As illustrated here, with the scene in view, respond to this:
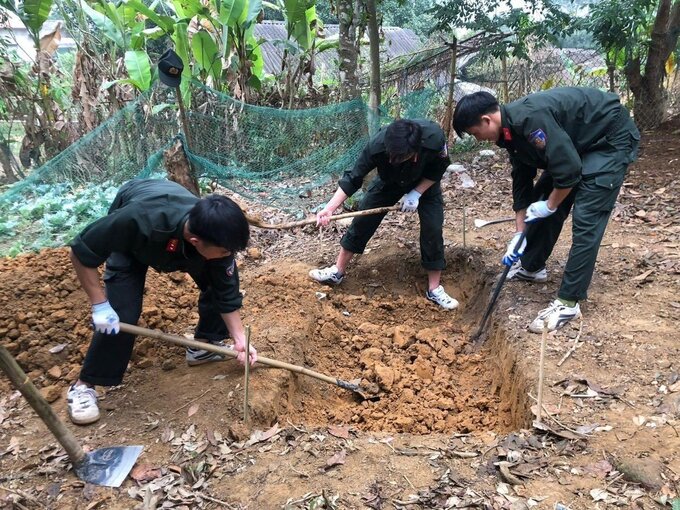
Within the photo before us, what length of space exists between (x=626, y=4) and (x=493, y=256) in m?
4.13

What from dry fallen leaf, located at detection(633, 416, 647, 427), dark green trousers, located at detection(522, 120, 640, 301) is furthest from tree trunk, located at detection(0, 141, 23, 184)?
dry fallen leaf, located at detection(633, 416, 647, 427)

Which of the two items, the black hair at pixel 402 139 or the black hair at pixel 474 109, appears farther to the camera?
the black hair at pixel 402 139

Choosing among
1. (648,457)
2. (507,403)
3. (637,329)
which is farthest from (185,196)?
(637,329)

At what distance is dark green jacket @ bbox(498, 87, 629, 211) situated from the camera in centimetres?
311

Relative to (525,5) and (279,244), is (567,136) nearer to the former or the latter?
(279,244)

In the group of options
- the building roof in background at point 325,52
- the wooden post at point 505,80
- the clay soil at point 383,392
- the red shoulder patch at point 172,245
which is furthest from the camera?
the building roof in background at point 325,52

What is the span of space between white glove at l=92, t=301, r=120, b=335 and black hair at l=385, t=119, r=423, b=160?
196 centimetres

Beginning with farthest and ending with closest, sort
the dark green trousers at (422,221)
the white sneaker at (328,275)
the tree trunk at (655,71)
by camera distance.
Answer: the tree trunk at (655,71)
the white sneaker at (328,275)
the dark green trousers at (422,221)

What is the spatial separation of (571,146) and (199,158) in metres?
3.31

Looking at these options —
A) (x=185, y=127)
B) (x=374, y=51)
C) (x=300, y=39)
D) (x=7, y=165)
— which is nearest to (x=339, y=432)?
(x=185, y=127)

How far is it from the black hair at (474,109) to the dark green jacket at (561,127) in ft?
0.36

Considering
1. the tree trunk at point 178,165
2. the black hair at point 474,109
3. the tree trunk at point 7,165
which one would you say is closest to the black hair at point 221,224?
the black hair at point 474,109

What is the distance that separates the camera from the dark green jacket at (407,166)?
3.73 m

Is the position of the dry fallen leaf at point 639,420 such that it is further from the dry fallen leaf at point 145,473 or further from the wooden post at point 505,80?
the wooden post at point 505,80
